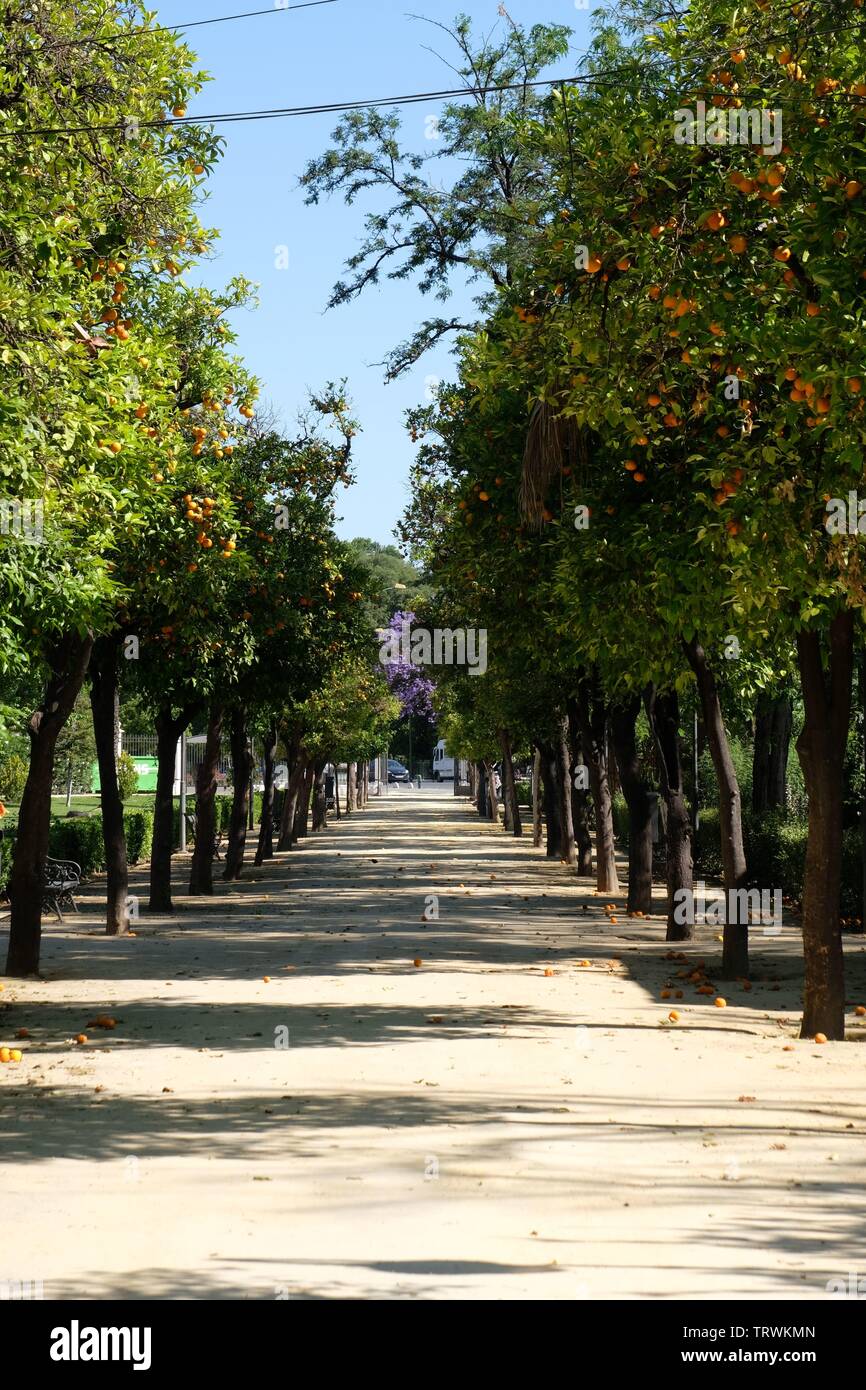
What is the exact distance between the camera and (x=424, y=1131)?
8.52m

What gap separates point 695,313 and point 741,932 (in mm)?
7493

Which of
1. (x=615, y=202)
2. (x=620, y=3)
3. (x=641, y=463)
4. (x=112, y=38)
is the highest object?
(x=620, y=3)

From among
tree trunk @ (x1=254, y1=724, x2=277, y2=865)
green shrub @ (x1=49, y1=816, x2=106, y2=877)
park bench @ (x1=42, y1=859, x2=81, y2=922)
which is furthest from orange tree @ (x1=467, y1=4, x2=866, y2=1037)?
tree trunk @ (x1=254, y1=724, x2=277, y2=865)

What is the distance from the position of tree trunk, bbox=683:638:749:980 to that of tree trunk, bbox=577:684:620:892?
9.63 m

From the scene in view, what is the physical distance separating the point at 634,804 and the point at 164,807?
7.12 m

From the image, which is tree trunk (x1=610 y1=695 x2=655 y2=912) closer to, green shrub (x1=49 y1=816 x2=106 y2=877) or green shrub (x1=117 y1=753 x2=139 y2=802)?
green shrub (x1=49 y1=816 x2=106 y2=877)

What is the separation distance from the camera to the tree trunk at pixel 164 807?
23375 mm

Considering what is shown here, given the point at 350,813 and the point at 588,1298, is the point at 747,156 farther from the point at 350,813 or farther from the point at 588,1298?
the point at 350,813

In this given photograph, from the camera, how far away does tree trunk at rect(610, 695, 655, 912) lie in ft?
72.1

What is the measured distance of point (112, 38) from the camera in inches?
470

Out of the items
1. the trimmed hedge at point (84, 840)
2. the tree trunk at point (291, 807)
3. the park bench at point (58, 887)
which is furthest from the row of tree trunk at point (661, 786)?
the tree trunk at point (291, 807)

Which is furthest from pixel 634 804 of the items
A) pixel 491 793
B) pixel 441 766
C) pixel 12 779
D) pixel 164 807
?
pixel 441 766

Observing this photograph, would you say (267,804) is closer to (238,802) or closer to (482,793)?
(238,802)

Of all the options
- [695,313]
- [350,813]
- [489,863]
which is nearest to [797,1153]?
[695,313]
